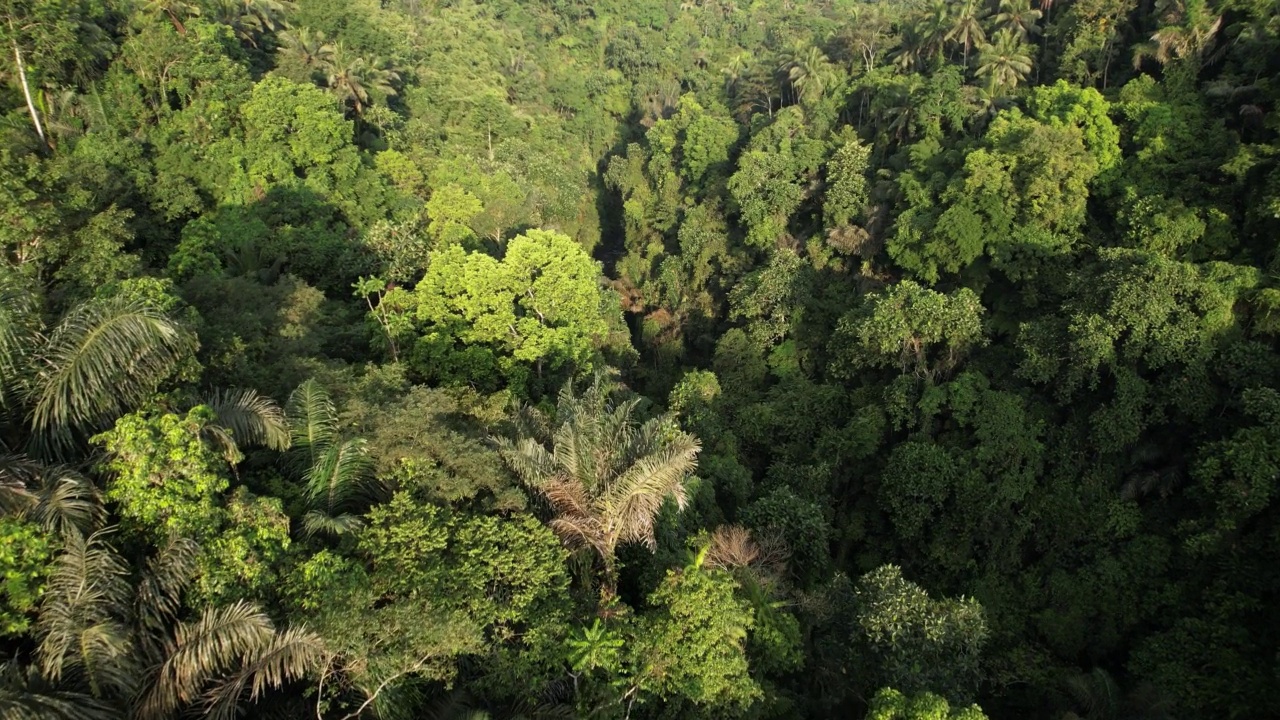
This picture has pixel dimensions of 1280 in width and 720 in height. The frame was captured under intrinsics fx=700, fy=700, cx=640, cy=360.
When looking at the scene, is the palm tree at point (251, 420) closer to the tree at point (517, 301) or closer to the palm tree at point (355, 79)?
the tree at point (517, 301)

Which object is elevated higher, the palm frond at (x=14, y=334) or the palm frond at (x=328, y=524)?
the palm frond at (x=14, y=334)

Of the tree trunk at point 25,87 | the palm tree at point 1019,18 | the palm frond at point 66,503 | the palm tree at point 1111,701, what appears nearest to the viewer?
the palm frond at point 66,503

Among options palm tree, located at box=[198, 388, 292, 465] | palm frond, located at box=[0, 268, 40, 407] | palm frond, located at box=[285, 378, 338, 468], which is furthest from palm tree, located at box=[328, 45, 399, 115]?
palm frond, located at box=[0, 268, 40, 407]

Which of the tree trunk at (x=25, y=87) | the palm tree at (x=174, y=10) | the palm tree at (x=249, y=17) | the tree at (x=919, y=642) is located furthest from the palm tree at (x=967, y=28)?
the tree trunk at (x=25, y=87)

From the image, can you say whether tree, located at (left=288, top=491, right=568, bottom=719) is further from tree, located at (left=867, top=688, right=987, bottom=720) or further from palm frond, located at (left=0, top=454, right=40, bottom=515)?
tree, located at (left=867, top=688, right=987, bottom=720)

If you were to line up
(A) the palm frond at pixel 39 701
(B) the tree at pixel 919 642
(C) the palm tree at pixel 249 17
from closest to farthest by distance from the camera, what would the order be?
1. (A) the palm frond at pixel 39 701
2. (B) the tree at pixel 919 642
3. (C) the palm tree at pixel 249 17

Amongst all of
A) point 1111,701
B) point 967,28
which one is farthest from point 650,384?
point 967,28

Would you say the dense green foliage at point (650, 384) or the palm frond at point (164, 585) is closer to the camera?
the palm frond at point (164, 585)
